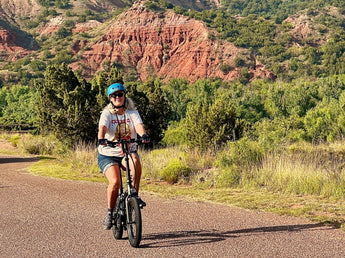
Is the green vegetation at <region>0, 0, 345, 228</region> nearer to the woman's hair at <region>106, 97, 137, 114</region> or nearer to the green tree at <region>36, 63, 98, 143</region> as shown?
the green tree at <region>36, 63, 98, 143</region>

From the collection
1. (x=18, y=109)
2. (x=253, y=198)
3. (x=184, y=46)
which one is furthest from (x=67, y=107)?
(x=184, y=46)

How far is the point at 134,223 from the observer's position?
4.48 meters

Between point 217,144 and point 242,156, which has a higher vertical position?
point 242,156

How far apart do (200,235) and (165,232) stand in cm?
48

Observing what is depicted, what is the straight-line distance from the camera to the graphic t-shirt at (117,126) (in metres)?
4.79

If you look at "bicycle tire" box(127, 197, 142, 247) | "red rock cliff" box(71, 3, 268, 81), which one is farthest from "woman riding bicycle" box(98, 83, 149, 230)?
"red rock cliff" box(71, 3, 268, 81)

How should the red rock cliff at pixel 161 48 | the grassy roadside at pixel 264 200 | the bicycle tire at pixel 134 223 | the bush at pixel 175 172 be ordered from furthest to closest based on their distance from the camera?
the red rock cliff at pixel 161 48, the bush at pixel 175 172, the grassy roadside at pixel 264 200, the bicycle tire at pixel 134 223

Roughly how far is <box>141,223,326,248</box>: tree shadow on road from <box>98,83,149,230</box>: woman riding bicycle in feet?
2.06

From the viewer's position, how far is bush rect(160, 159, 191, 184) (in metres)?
9.12

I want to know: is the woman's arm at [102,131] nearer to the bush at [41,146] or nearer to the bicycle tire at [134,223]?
the bicycle tire at [134,223]

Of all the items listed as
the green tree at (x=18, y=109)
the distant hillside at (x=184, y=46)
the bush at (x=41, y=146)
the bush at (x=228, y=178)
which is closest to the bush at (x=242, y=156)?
the bush at (x=228, y=178)

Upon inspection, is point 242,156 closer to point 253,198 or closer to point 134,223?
point 253,198

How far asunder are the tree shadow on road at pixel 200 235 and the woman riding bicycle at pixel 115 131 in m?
0.63

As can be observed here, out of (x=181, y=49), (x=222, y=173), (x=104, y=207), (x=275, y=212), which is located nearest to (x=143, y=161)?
(x=222, y=173)
